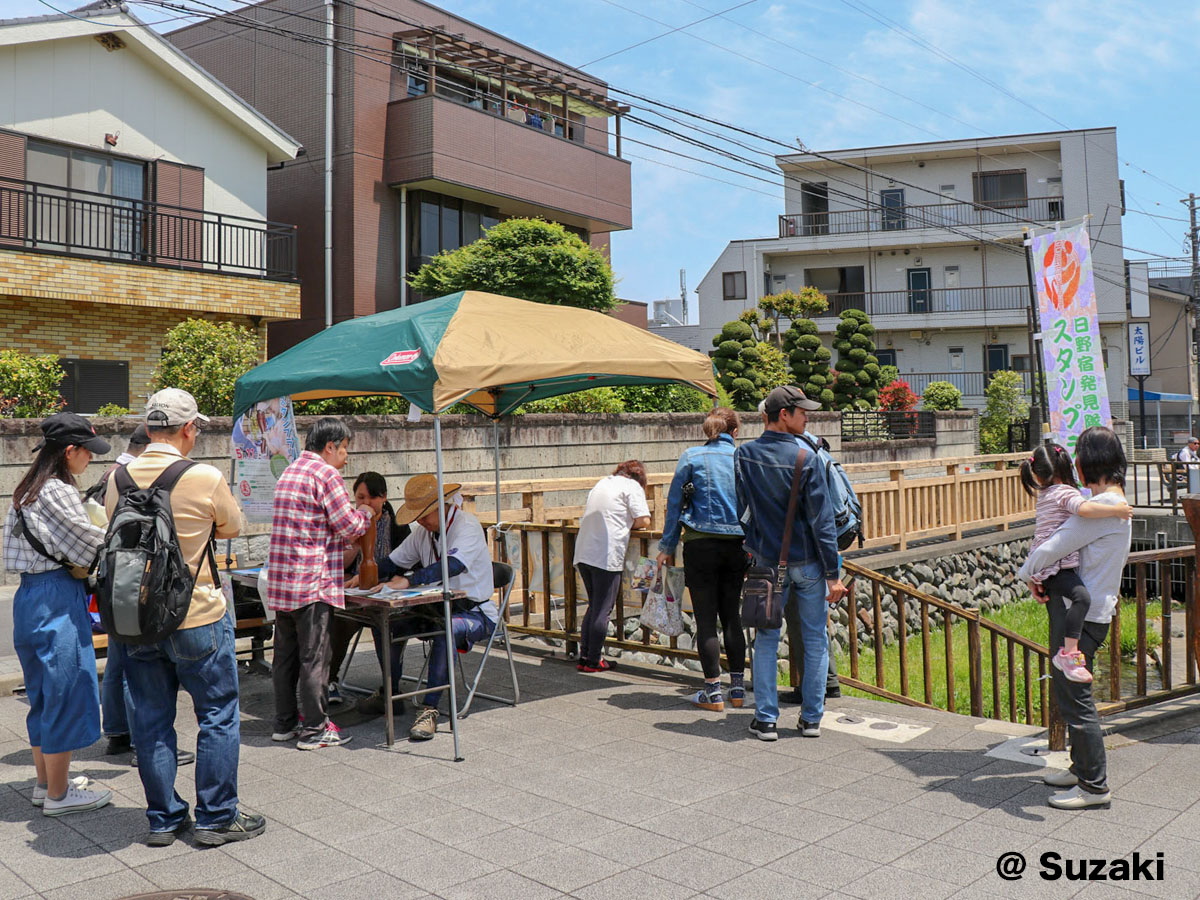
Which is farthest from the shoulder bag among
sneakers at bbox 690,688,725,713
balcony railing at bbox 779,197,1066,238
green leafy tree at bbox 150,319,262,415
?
balcony railing at bbox 779,197,1066,238

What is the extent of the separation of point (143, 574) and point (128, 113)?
16553 millimetres

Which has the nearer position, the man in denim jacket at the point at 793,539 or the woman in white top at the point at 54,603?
the woman in white top at the point at 54,603

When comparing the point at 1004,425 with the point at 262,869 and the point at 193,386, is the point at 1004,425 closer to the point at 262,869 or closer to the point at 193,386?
the point at 193,386

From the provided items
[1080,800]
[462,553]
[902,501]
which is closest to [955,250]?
[902,501]

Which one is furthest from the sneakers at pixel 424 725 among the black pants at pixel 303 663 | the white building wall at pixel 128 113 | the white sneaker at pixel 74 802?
the white building wall at pixel 128 113

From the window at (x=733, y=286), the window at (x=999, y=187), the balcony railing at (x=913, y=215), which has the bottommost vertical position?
the window at (x=733, y=286)

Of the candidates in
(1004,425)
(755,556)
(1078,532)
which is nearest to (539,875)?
(755,556)

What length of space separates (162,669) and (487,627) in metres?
2.45

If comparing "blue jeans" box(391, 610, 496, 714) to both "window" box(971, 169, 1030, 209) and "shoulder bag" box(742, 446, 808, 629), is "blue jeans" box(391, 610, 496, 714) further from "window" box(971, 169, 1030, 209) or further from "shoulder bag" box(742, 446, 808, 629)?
"window" box(971, 169, 1030, 209)

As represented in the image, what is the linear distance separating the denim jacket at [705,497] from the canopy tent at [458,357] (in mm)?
588

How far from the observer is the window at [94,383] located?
16344mm

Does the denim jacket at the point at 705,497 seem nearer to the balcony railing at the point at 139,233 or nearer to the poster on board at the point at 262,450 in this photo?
the poster on board at the point at 262,450

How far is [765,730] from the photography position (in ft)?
19.1

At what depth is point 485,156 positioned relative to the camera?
69.1 feet
